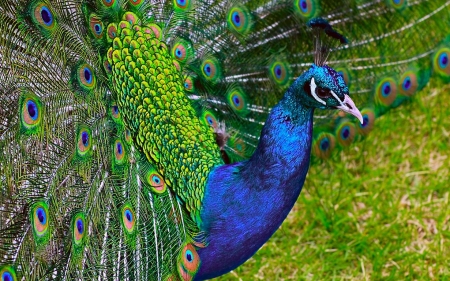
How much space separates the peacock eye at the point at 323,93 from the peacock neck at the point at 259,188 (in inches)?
2.6

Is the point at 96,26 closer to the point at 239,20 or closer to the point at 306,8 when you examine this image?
the point at 239,20

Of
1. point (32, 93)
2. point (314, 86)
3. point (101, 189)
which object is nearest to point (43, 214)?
point (101, 189)

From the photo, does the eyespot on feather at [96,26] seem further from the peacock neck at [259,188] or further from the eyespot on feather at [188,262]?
the eyespot on feather at [188,262]

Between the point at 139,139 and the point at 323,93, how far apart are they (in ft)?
1.64

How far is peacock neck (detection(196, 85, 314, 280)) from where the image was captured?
1765 millimetres

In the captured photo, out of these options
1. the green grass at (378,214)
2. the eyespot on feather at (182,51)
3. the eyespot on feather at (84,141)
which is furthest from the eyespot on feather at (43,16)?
the green grass at (378,214)

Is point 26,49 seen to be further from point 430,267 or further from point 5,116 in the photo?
point 430,267

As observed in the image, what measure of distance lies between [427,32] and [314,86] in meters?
1.06

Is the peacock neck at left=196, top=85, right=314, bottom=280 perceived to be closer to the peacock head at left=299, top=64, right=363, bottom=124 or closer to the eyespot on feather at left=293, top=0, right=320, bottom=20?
the peacock head at left=299, top=64, right=363, bottom=124

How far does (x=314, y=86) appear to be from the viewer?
170cm

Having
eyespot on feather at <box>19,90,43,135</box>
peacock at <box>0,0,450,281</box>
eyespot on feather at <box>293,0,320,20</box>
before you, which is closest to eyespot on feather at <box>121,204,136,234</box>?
peacock at <box>0,0,450,281</box>

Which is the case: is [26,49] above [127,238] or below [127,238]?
above

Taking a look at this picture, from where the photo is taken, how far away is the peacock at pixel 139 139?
5.48 feet

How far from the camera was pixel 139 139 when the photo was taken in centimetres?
185
